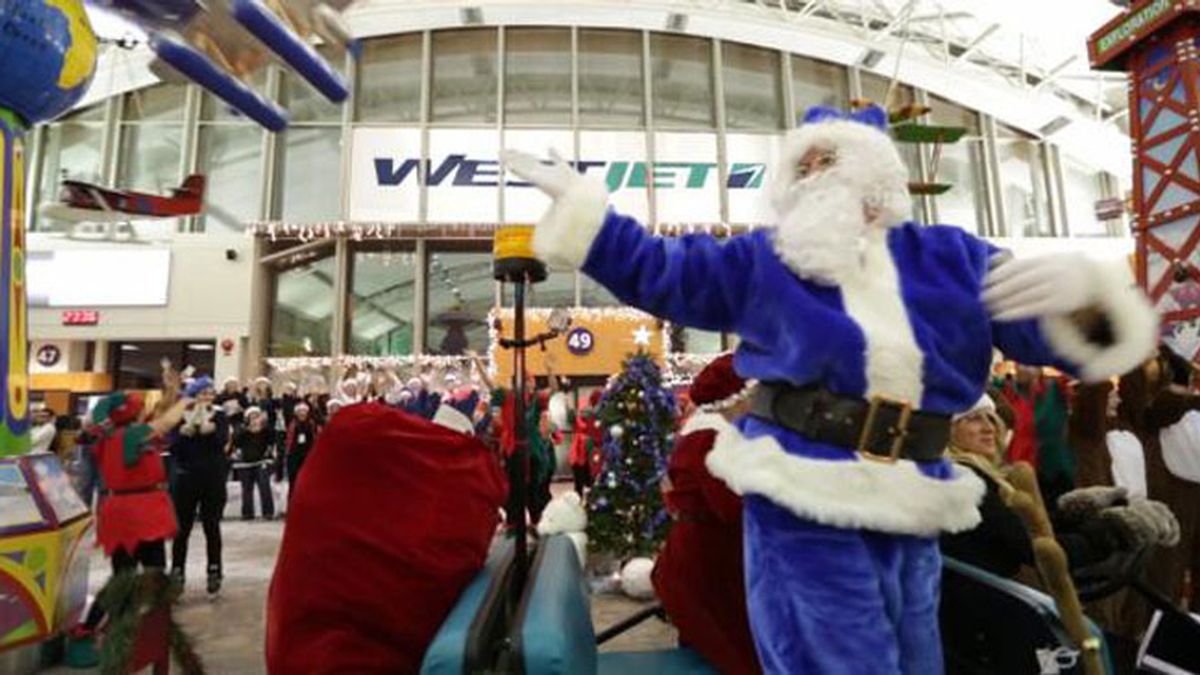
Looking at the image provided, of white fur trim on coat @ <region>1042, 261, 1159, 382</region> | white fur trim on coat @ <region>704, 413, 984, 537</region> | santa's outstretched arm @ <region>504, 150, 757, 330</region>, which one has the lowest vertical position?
white fur trim on coat @ <region>704, 413, 984, 537</region>

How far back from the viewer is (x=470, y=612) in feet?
4.63

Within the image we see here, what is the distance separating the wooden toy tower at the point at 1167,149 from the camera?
5.35m

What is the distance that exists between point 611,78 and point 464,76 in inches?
116

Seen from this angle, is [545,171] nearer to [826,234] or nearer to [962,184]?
[826,234]

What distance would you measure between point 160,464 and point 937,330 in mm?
4053

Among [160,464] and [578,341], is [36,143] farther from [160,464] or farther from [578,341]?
[160,464]

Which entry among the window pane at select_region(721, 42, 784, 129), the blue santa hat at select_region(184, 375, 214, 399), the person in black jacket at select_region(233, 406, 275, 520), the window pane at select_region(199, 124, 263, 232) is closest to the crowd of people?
the blue santa hat at select_region(184, 375, 214, 399)

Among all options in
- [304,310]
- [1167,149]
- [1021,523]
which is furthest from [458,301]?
[1021,523]

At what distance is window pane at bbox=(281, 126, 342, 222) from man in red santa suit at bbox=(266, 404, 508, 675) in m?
12.9

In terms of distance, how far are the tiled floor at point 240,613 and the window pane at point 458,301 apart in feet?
23.2

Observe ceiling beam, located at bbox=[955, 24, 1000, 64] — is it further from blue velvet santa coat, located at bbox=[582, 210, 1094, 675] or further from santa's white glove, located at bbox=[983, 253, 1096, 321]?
blue velvet santa coat, located at bbox=[582, 210, 1094, 675]

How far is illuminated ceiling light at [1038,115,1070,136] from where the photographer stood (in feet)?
49.1

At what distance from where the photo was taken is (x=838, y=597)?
1.31m

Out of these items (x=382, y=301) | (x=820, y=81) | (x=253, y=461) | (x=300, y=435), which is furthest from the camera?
(x=820, y=81)
